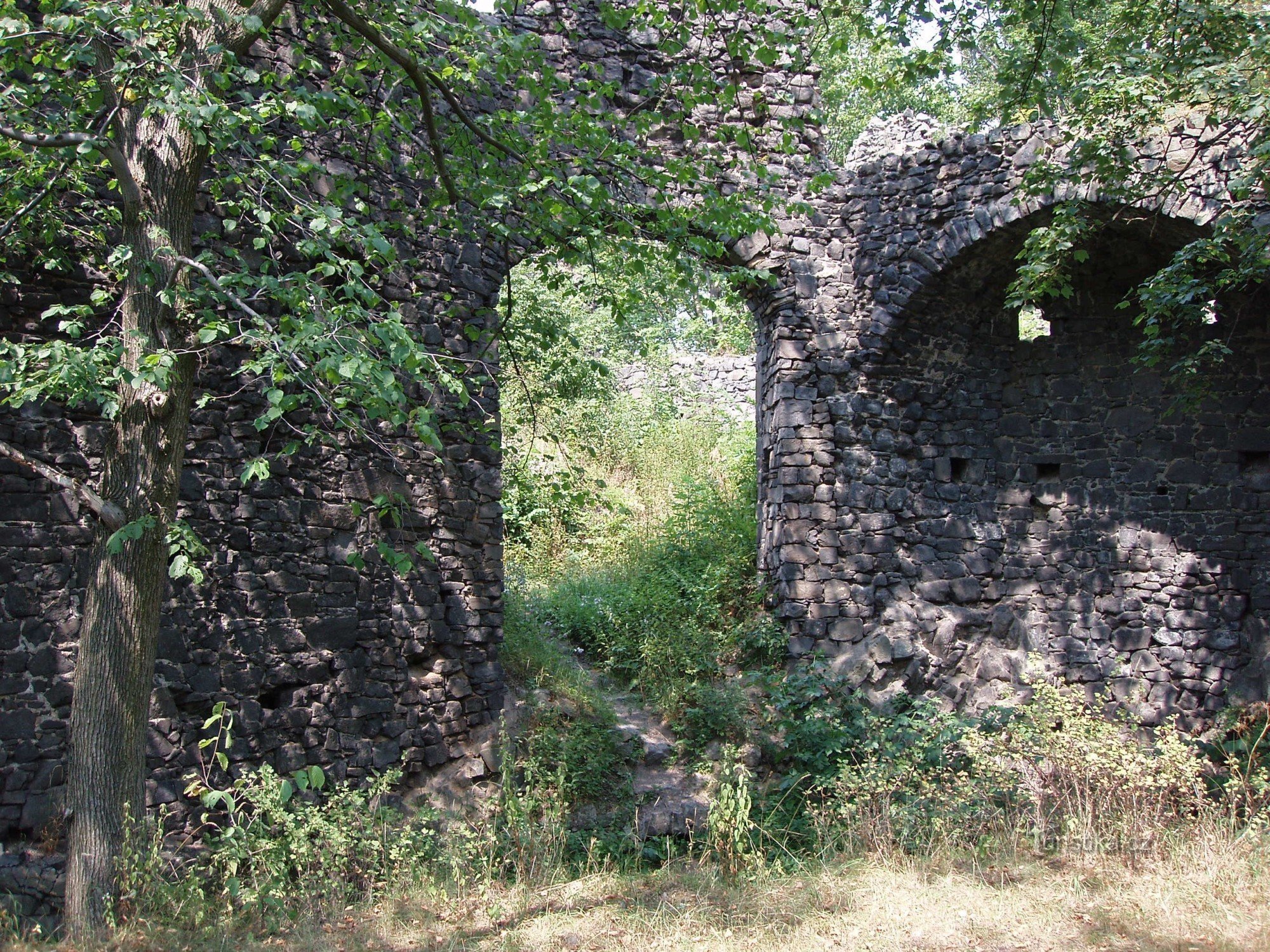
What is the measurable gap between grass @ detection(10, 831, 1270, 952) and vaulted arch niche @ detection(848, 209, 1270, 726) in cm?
340

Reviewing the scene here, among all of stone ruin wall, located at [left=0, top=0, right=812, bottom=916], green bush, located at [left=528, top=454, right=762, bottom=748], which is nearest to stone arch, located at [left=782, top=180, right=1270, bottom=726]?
green bush, located at [left=528, top=454, right=762, bottom=748]

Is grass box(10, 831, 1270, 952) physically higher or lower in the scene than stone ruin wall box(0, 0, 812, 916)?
lower

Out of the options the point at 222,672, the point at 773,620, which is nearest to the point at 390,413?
the point at 222,672

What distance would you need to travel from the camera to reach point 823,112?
7043 mm

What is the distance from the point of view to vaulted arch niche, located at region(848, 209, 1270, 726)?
837 cm

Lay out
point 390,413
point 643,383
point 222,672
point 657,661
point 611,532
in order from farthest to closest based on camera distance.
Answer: point 643,383 < point 611,532 < point 657,661 < point 222,672 < point 390,413

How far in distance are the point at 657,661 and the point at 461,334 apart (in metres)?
3.31

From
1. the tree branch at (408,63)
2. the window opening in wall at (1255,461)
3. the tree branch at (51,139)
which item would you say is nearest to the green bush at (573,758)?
the tree branch at (408,63)

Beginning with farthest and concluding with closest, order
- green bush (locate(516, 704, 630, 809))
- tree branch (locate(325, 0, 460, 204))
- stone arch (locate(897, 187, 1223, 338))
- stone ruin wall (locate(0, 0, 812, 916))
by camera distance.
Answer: stone arch (locate(897, 187, 1223, 338))
green bush (locate(516, 704, 630, 809))
stone ruin wall (locate(0, 0, 812, 916))
tree branch (locate(325, 0, 460, 204))

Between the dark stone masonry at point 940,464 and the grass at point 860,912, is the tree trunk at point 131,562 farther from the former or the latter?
the dark stone masonry at point 940,464

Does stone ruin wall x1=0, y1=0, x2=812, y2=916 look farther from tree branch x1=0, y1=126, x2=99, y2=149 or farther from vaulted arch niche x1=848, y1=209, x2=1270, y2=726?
vaulted arch niche x1=848, y1=209, x2=1270, y2=726

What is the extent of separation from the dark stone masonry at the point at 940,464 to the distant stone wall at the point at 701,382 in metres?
4.12

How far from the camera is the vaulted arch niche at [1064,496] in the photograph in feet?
27.5

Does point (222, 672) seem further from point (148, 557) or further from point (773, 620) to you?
point (773, 620)
